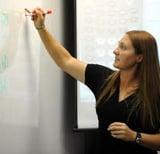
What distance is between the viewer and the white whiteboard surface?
204cm

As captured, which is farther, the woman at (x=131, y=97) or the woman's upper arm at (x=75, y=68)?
the woman's upper arm at (x=75, y=68)

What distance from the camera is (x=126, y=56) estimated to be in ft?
5.51

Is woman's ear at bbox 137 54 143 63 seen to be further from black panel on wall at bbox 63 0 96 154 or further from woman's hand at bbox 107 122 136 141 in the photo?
black panel on wall at bbox 63 0 96 154

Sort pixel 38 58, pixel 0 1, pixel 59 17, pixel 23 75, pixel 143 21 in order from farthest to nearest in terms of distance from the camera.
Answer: pixel 143 21, pixel 59 17, pixel 38 58, pixel 23 75, pixel 0 1

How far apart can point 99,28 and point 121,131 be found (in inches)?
26.9

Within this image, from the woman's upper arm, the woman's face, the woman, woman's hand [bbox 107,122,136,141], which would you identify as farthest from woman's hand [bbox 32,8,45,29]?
woman's hand [bbox 107,122,136,141]

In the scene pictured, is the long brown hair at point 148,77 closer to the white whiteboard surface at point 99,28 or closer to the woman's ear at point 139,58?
the woman's ear at point 139,58

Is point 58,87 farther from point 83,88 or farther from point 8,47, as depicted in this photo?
point 8,47

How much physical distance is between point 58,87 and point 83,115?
0.69 feet

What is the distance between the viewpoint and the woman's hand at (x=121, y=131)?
5.17 feet

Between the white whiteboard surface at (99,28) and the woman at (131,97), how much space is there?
0.32 metres

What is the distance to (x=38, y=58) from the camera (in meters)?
1.82

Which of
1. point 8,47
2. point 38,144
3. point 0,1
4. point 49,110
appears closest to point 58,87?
point 49,110

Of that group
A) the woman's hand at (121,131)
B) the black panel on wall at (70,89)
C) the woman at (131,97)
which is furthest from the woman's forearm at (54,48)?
the woman's hand at (121,131)
